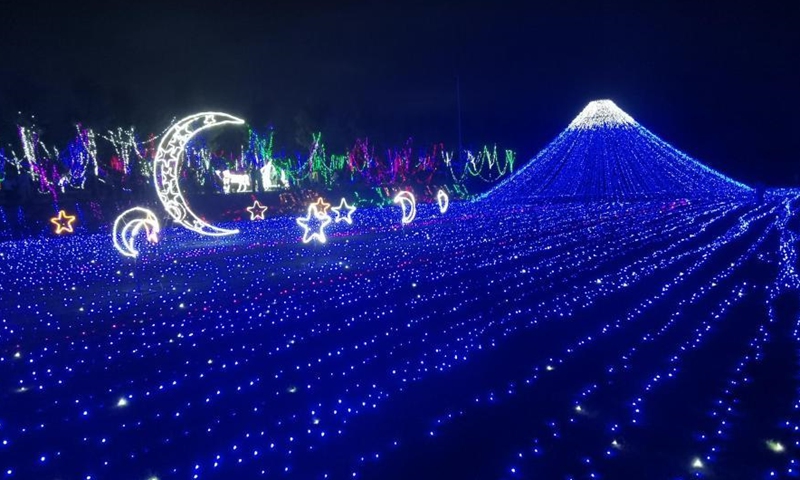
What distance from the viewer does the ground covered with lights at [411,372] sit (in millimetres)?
3631

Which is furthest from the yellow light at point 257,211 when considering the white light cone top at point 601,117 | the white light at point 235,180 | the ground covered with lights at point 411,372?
the ground covered with lights at point 411,372

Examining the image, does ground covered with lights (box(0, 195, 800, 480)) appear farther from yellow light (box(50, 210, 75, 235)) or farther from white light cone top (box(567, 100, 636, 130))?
white light cone top (box(567, 100, 636, 130))

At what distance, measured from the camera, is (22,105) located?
94.6 ft

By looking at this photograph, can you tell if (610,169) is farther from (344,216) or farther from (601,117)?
(344,216)

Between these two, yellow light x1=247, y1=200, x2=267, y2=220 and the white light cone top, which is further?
the white light cone top

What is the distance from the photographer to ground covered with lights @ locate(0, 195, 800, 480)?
363 cm

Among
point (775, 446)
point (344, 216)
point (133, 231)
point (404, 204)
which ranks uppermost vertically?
point (133, 231)

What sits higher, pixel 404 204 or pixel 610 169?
pixel 610 169

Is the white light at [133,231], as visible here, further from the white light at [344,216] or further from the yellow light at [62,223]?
the white light at [344,216]

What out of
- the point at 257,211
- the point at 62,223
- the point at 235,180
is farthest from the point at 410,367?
the point at 235,180

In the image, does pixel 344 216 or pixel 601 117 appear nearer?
pixel 344 216

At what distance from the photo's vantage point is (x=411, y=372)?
5113 mm

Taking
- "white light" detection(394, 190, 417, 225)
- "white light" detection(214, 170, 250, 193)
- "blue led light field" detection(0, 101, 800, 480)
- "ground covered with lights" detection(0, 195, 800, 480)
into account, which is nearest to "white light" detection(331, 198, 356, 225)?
"white light" detection(394, 190, 417, 225)

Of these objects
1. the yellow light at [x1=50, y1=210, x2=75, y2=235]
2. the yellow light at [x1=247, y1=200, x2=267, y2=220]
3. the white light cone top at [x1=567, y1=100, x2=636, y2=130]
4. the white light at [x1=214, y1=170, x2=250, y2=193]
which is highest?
the white light cone top at [x1=567, y1=100, x2=636, y2=130]
